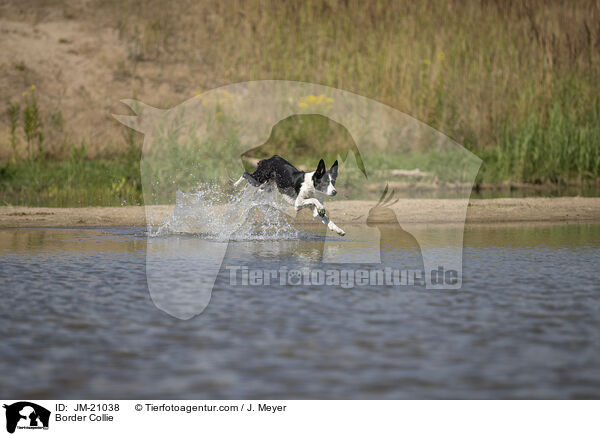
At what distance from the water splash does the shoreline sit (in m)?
0.46

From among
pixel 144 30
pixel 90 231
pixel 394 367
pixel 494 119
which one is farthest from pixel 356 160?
pixel 394 367

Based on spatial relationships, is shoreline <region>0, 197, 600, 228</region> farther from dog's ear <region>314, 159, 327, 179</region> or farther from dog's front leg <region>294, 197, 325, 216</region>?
dog's ear <region>314, 159, 327, 179</region>

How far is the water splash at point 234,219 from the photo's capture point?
12.1m

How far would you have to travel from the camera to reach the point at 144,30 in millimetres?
26500

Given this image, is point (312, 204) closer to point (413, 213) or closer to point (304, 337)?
point (413, 213)

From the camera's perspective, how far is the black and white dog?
1173cm

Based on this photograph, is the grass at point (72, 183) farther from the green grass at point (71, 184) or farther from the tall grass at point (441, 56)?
the tall grass at point (441, 56)

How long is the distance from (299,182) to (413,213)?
3003 mm

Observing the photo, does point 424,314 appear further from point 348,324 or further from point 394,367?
point 394,367

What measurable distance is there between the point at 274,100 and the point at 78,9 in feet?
30.4

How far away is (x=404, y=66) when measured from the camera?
2106cm

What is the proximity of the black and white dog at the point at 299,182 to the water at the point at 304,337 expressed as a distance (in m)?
2.51
